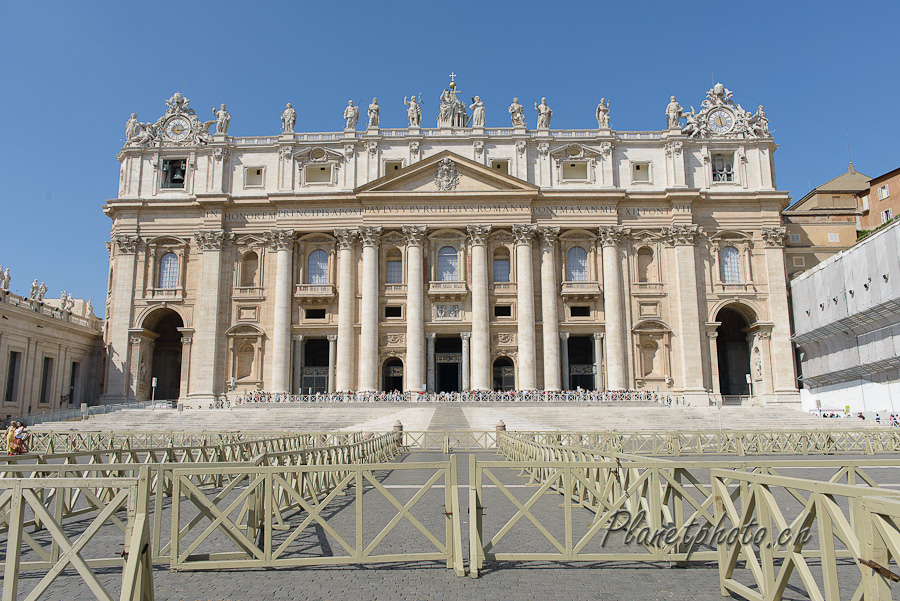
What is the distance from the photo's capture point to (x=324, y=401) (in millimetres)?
46094

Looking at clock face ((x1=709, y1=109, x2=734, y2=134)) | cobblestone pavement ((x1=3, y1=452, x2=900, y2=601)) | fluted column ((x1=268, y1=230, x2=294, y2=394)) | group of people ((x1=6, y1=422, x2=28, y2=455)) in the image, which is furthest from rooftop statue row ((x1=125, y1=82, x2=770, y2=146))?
cobblestone pavement ((x1=3, y1=452, x2=900, y2=601))

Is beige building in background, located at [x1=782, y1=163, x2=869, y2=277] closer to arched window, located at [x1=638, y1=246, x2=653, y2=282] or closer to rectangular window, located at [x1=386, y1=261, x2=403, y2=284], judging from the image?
arched window, located at [x1=638, y1=246, x2=653, y2=282]

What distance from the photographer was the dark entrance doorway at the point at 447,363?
173 feet

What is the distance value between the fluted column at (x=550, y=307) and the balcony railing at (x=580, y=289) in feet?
2.43

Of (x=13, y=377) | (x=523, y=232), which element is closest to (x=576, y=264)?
(x=523, y=232)

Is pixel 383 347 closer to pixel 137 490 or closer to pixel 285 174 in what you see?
pixel 285 174

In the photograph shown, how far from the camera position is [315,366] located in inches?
2135

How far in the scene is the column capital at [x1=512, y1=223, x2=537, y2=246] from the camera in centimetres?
5109

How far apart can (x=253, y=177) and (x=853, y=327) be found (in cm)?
4410

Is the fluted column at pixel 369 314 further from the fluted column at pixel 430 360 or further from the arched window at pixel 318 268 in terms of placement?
the fluted column at pixel 430 360

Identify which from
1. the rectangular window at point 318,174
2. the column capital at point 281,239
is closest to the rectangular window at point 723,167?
the rectangular window at point 318,174

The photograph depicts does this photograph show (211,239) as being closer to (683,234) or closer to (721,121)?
(683,234)

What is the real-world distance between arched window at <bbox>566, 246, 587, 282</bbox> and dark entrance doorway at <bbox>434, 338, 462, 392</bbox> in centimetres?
989

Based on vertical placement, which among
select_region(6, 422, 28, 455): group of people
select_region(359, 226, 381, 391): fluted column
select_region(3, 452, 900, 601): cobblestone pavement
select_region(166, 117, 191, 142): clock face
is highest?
select_region(166, 117, 191, 142): clock face
